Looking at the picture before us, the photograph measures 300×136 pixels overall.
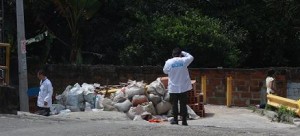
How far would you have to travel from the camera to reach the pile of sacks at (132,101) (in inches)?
530

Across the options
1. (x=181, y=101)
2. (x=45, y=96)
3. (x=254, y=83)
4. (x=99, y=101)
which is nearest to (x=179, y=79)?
(x=181, y=101)

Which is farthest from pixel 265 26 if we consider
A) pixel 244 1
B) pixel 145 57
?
pixel 145 57

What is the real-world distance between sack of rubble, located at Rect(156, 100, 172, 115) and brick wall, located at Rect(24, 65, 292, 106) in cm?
329

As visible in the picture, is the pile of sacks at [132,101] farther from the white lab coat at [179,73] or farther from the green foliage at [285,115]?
the white lab coat at [179,73]

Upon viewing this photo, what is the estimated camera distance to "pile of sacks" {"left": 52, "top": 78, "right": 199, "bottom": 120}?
1347 cm

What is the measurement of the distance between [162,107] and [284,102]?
2943 mm

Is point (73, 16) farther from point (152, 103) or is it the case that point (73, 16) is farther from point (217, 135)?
point (217, 135)

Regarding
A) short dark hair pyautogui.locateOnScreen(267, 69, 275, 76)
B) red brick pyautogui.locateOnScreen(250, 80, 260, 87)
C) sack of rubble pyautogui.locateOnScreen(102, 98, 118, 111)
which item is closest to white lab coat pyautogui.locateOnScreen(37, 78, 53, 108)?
sack of rubble pyautogui.locateOnScreen(102, 98, 118, 111)

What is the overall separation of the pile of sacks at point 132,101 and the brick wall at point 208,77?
3053 millimetres

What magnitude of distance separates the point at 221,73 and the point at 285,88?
1924 mm

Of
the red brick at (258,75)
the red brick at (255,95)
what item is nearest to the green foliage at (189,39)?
the red brick at (258,75)

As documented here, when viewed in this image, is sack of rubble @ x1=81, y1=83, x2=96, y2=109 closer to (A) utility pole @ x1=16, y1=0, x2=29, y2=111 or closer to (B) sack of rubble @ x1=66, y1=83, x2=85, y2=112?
(B) sack of rubble @ x1=66, y1=83, x2=85, y2=112

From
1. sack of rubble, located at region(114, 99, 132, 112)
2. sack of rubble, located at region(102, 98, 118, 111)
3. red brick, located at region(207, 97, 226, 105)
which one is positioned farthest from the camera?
red brick, located at region(207, 97, 226, 105)

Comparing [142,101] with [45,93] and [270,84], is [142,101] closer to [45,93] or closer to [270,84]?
[45,93]
